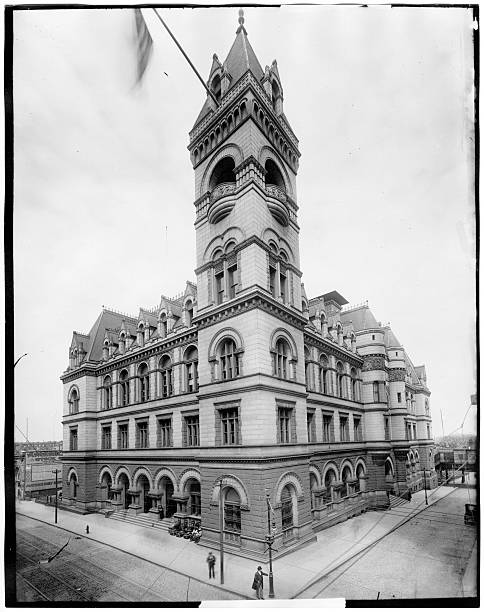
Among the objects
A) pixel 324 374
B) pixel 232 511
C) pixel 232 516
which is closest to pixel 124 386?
pixel 232 511

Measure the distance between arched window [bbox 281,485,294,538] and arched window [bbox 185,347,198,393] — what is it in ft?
25.0

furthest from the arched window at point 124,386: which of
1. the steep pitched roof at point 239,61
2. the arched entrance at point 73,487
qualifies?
the steep pitched roof at point 239,61

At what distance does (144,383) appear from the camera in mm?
27406

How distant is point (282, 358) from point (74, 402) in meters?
14.2

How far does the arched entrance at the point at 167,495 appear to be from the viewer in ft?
80.3

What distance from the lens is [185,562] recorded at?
16375mm

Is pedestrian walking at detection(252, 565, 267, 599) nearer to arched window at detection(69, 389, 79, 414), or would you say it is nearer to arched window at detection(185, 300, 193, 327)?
arched window at detection(185, 300, 193, 327)

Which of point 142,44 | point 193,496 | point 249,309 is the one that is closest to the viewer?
point 142,44

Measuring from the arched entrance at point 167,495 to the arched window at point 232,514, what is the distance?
7075mm

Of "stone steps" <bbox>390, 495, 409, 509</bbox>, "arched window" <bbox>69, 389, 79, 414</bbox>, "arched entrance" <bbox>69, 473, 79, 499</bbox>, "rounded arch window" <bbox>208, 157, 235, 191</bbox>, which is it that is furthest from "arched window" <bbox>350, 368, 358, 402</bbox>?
"arched entrance" <bbox>69, 473, 79, 499</bbox>

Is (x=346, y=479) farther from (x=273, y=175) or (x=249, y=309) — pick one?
(x=273, y=175)

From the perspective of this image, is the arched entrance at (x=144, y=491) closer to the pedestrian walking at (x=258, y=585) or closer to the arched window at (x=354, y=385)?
the pedestrian walking at (x=258, y=585)

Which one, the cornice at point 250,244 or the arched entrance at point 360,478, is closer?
the cornice at point 250,244

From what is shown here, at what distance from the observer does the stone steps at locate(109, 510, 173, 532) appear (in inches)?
897
